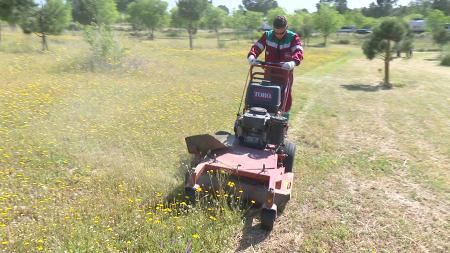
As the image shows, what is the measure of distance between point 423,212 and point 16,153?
6685 mm

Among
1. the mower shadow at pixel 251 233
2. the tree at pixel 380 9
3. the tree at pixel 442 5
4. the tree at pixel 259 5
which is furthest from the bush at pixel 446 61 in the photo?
the tree at pixel 259 5

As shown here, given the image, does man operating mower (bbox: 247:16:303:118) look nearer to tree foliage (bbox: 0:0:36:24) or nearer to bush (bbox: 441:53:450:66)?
tree foliage (bbox: 0:0:36:24)

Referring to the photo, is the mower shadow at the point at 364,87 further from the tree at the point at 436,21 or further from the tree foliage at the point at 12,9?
the tree at the point at 436,21

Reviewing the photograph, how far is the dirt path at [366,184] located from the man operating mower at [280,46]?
5.90 ft

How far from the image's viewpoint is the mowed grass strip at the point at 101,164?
4.59 metres

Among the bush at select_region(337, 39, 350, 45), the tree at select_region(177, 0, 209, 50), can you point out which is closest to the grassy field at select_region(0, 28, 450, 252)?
the tree at select_region(177, 0, 209, 50)

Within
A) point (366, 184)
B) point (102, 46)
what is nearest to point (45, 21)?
point (102, 46)

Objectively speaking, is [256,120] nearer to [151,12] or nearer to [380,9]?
[151,12]

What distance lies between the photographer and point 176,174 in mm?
6793

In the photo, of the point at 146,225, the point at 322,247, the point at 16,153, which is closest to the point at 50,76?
the point at 16,153

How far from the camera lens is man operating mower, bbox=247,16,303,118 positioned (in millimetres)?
7164

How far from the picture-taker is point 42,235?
450 centimetres

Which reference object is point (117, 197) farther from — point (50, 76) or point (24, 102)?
point (50, 76)

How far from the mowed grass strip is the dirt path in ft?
3.60
